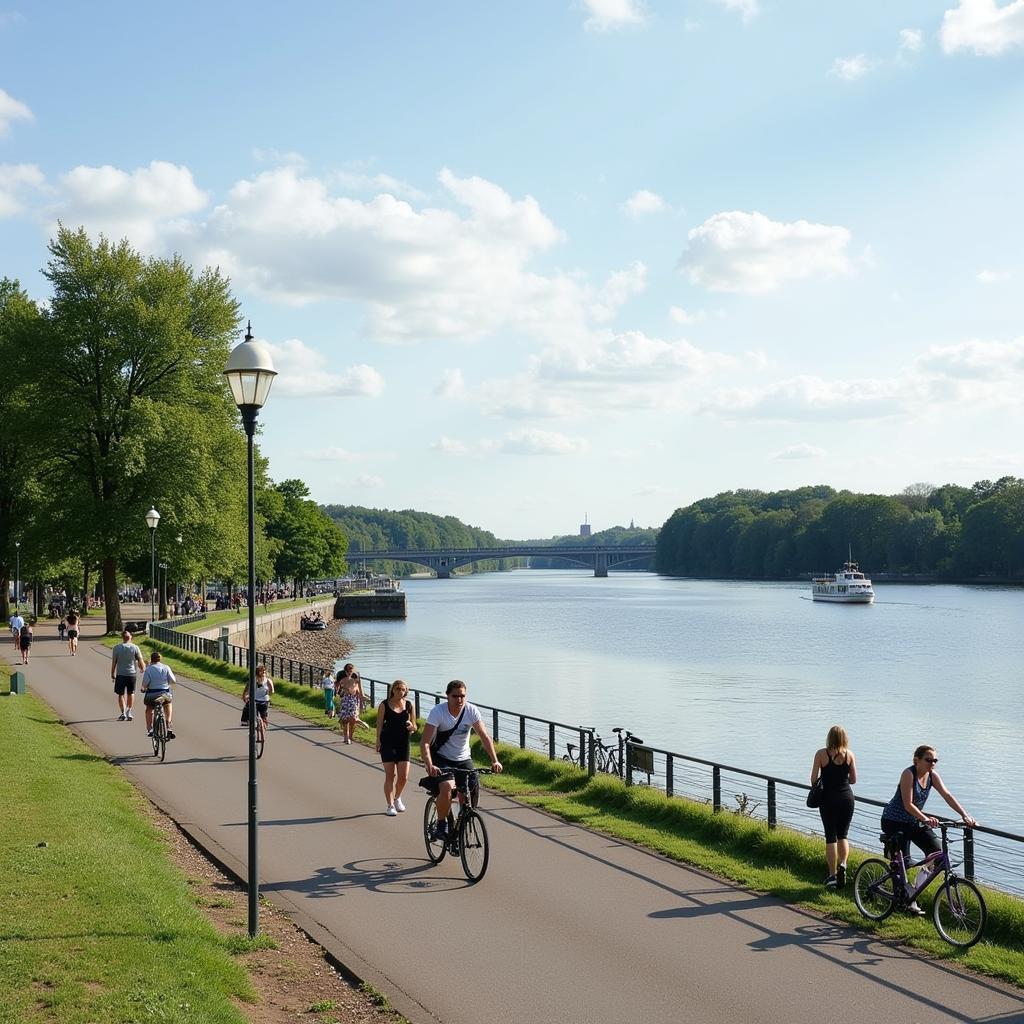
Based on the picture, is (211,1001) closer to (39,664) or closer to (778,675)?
(39,664)

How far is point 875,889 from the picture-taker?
10.2 metres

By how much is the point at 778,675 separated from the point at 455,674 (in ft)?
48.1

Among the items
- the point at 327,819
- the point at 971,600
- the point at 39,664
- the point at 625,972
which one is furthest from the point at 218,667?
the point at 971,600

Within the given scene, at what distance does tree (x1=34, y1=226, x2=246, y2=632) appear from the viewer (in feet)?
154

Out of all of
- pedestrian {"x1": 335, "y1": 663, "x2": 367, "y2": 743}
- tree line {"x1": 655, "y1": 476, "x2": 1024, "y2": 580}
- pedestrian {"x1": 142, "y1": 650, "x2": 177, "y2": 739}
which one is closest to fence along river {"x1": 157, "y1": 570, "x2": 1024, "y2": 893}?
pedestrian {"x1": 335, "y1": 663, "x2": 367, "y2": 743}

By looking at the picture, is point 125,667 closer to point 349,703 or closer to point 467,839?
point 349,703

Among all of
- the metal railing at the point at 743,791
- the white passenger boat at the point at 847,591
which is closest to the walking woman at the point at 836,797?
the metal railing at the point at 743,791

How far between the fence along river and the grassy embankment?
2.19 ft

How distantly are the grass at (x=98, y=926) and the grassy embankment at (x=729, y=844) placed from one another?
5.36 m

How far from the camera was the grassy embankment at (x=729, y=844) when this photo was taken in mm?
9664

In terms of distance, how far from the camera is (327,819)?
47.9ft

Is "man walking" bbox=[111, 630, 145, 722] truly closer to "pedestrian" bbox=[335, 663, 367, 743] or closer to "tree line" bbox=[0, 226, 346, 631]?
"pedestrian" bbox=[335, 663, 367, 743]

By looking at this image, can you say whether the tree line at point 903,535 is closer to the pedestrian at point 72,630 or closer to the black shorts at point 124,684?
the pedestrian at point 72,630

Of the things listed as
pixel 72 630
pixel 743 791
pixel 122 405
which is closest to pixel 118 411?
pixel 122 405
